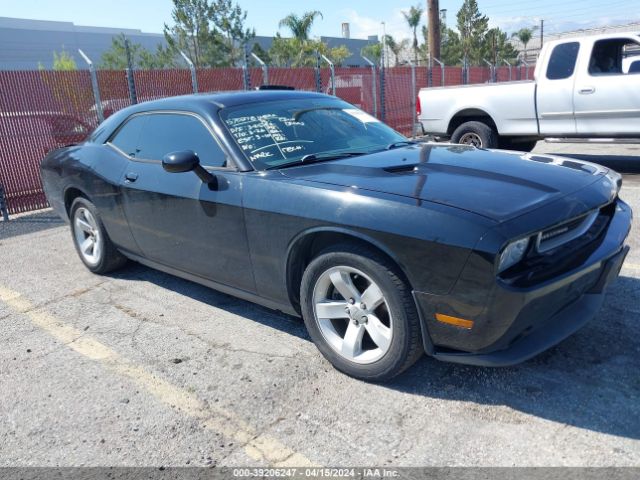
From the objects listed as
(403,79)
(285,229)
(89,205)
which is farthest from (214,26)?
(285,229)

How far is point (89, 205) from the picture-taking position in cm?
484

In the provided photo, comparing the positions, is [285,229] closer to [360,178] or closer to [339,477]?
[360,178]

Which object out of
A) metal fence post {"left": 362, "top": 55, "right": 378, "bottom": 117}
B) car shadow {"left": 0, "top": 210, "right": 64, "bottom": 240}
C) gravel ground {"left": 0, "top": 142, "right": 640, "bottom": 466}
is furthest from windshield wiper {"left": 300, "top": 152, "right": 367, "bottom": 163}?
metal fence post {"left": 362, "top": 55, "right": 378, "bottom": 117}

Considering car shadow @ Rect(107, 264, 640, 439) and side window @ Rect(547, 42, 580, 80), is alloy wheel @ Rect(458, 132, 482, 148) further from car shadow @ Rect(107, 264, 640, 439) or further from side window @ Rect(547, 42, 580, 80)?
car shadow @ Rect(107, 264, 640, 439)

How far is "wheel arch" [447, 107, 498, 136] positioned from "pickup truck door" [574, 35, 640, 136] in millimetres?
1432

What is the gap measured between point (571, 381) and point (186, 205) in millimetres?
2549

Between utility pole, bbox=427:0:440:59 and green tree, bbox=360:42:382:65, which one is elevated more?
green tree, bbox=360:42:382:65

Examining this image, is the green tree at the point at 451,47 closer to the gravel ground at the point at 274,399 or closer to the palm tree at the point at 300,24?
the palm tree at the point at 300,24

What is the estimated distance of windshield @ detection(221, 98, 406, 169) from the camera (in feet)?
11.7

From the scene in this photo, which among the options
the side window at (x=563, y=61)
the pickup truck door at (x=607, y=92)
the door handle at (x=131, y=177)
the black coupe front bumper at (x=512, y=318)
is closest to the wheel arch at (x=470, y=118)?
the side window at (x=563, y=61)

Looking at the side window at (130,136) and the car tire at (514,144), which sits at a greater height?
the side window at (130,136)

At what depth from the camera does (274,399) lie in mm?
2926

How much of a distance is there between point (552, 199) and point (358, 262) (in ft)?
3.29

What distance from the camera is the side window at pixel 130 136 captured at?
Result: 14.4 feet
